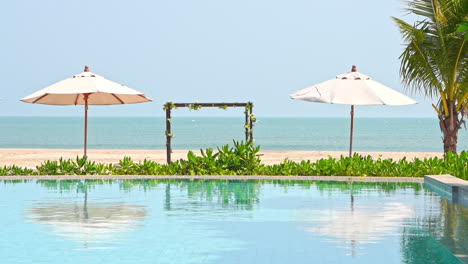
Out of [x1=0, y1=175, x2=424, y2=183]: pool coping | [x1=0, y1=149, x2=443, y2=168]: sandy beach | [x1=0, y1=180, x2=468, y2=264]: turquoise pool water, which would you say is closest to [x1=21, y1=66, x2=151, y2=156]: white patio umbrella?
[x1=0, y1=175, x2=424, y2=183]: pool coping

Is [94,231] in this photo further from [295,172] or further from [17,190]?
[295,172]

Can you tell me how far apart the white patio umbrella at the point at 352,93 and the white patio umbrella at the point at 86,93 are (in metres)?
4.19

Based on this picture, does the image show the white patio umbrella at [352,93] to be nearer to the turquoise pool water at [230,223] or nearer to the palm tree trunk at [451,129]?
the palm tree trunk at [451,129]

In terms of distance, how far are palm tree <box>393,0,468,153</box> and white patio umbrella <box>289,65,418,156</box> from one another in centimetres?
122

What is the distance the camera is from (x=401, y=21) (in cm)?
1945

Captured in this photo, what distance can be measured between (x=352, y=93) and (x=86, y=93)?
630 cm

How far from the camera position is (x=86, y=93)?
684 inches

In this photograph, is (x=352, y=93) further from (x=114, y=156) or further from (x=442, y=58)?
(x=114, y=156)

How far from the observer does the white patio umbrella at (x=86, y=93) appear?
16.9 metres

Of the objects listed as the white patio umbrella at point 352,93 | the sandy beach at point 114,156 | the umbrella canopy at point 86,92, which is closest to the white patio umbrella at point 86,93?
the umbrella canopy at point 86,92

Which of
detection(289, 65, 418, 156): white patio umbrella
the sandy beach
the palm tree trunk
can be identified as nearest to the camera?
detection(289, 65, 418, 156): white patio umbrella

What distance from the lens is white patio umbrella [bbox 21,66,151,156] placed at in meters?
16.9

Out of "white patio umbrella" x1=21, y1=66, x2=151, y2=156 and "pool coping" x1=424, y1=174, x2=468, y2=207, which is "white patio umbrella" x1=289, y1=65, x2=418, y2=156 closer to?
"pool coping" x1=424, y1=174, x2=468, y2=207

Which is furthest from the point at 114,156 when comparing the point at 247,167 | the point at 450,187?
the point at 450,187
